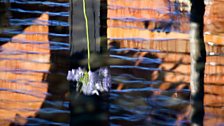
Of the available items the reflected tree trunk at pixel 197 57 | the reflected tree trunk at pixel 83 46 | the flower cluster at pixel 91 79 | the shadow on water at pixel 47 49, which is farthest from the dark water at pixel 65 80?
the reflected tree trunk at pixel 197 57

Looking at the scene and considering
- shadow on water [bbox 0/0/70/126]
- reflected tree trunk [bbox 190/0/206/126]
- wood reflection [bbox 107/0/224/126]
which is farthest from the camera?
shadow on water [bbox 0/0/70/126]

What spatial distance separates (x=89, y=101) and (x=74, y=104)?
105mm

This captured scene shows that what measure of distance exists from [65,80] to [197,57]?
1.52 metres

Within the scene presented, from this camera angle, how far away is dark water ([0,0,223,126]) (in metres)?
3.31

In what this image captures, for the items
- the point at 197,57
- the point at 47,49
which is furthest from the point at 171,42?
the point at 197,57

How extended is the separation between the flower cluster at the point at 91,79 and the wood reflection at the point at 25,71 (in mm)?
851

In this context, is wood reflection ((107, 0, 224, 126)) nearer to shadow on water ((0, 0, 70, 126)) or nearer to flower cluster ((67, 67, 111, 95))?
shadow on water ((0, 0, 70, 126))

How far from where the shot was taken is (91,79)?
8.70 ft

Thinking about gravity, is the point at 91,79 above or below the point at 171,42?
below

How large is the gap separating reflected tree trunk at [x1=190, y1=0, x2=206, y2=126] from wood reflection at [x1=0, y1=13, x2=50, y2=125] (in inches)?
63.8

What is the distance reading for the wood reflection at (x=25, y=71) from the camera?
3.53 metres

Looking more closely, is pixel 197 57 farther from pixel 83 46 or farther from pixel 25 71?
pixel 25 71

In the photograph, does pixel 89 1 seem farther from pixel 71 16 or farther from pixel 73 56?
pixel 73 56

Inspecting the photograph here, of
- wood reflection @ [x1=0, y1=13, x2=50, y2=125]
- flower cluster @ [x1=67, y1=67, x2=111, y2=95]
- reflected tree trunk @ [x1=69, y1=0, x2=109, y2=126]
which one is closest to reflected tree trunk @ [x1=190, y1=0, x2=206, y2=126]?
flower cluster @ [x1=67, y1=67, x2=111, y2=95]
